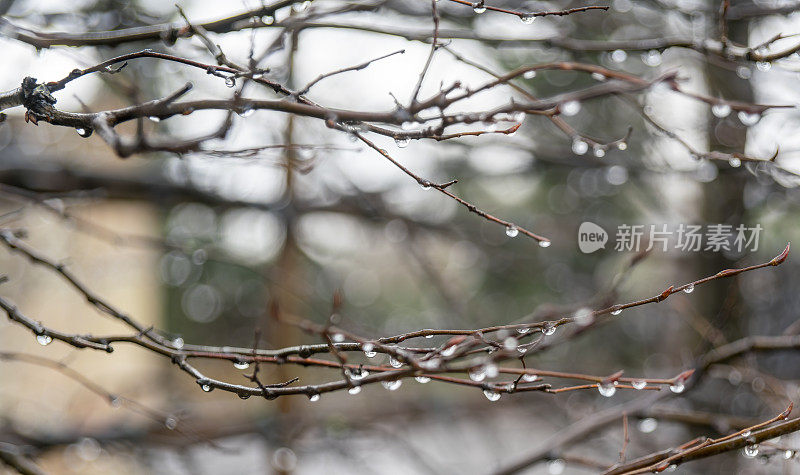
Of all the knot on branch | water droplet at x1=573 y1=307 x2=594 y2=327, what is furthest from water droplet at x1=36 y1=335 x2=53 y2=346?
water droplet at x1=573 y1=307 x2=594 y2=327

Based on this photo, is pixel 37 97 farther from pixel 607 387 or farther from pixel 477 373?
pixel 607 387

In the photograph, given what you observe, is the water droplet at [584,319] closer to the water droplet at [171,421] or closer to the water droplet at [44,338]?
the water droplet at [44,338]

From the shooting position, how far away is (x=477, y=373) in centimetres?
104

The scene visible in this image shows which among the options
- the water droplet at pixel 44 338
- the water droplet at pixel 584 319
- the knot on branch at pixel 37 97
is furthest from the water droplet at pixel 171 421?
the water droplet at pixel 584 319

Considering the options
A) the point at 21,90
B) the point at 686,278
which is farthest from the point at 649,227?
the point at 21,90

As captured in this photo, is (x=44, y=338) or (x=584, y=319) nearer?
(x=584, y=319)

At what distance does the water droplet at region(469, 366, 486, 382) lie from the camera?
1.00m

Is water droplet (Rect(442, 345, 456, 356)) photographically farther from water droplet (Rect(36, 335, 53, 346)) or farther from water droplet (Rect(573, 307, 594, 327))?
water droplet (Rect(36, 335, 53, 346))

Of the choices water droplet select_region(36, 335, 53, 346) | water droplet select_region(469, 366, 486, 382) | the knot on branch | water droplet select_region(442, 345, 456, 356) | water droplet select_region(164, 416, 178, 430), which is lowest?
water droplet select_region(469, 366, 486, 382)

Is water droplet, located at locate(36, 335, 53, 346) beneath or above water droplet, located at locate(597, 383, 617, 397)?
above

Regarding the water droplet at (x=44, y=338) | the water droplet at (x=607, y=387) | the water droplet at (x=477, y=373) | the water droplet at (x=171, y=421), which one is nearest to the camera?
the water droplet at (x=477, y=373)

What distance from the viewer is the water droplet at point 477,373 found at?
1.00 meters

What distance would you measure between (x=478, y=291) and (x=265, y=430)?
4.02 meters

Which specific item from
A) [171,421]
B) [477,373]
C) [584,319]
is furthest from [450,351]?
[171,421]
